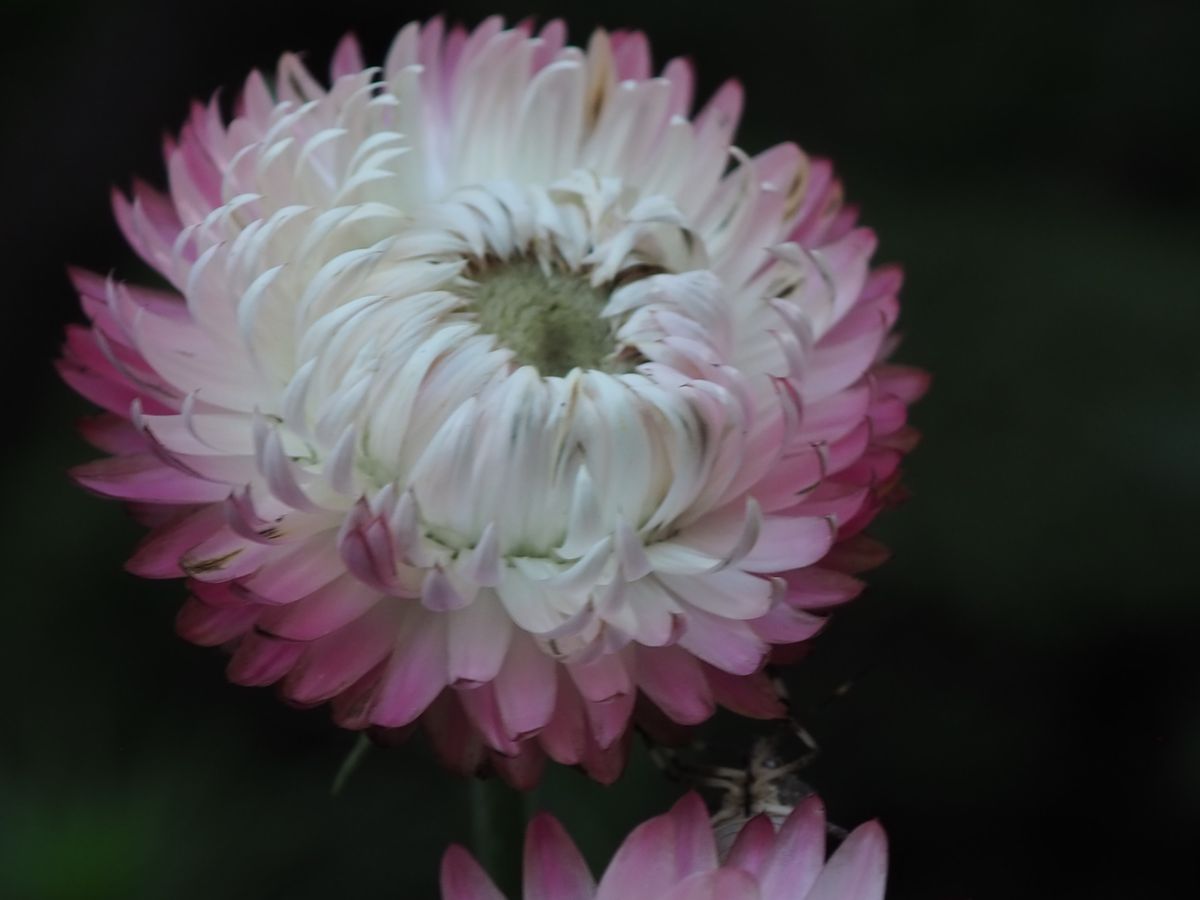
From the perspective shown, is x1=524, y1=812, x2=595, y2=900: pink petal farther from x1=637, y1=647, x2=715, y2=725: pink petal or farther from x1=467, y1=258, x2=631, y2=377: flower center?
x1=467, y1=258, x2=631, y2=377: flower center

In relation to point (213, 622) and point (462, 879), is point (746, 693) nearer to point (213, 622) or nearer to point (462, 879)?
point (462, 879)

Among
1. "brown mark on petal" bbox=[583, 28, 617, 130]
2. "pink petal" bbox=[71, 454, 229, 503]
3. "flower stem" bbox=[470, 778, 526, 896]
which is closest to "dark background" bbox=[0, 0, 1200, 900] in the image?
"flower stem" bbox=[470, 778, 526, 896]

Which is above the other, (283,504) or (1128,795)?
(283,504)

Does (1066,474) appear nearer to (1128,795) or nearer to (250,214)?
(1128,795)

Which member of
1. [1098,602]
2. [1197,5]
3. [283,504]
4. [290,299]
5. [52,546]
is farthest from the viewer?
[1197,5]

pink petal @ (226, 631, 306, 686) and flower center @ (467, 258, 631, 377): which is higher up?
flower center @ (467, 258, 631, 377)

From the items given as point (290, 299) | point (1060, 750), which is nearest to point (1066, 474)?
point (1060, 750)

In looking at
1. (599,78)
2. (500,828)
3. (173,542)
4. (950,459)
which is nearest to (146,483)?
(173,542)

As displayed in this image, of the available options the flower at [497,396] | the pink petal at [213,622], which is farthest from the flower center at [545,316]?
the pink petal at [213,622]
